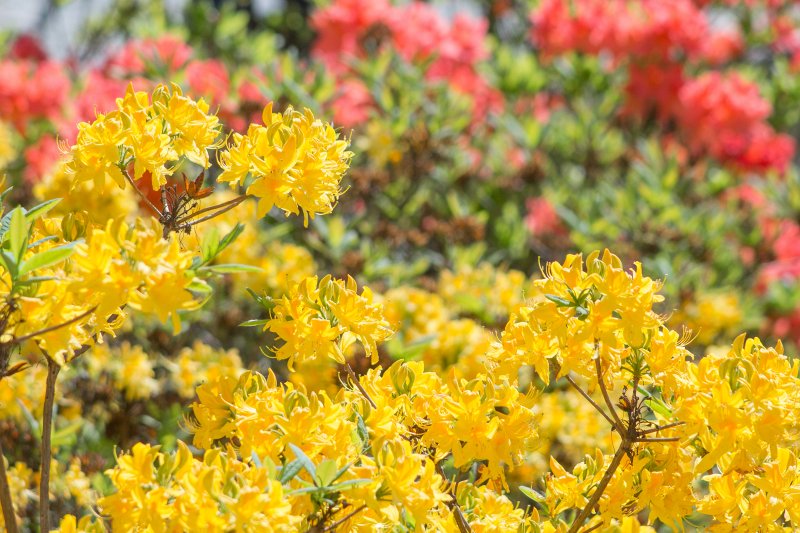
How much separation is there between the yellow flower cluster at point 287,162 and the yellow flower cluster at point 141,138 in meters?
0.06

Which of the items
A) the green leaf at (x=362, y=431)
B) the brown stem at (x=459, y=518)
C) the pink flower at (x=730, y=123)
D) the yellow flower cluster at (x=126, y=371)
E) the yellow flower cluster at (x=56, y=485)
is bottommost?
the yellow flower cluster at (x=56, y=485)

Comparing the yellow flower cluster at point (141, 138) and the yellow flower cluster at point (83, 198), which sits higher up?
the yellow flower cluster at point (83, 198)

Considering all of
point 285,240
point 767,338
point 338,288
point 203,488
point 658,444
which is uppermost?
point 767,338

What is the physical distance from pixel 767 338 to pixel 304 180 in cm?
313

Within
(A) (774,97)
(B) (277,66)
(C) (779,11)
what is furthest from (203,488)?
(C) (779,11)

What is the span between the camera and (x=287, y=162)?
4.10ft

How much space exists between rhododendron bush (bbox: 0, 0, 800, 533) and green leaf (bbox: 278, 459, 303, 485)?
0.01 m

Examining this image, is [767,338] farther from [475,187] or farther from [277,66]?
[277,66]

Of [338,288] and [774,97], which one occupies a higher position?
[774,97]

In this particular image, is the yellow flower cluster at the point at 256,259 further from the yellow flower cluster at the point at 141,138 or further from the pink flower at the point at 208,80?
the yellow flower cluster at the point at 141,138

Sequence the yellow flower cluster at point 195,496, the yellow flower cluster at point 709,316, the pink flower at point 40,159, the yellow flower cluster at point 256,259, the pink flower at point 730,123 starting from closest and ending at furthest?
the yellow flower cluster at point 195,496, the yellow flower cluster at point 256,259, the yellow flower cluster at point 709,316, the pink flower at point 40,159, the pink flower at point 730,123

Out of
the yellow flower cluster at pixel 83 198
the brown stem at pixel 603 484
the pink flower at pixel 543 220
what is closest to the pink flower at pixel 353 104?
the pink flower at pixel 543 220

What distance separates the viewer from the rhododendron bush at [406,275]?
3.72 ft

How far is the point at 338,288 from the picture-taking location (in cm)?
131
